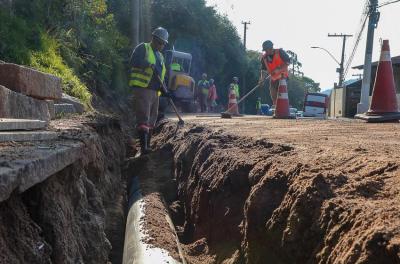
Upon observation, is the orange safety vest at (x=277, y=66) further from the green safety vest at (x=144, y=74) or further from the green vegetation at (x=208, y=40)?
the green vegetation at (x=208, y=40)

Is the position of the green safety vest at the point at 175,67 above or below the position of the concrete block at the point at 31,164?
above

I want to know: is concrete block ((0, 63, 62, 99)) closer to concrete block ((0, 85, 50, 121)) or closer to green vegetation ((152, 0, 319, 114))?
concrete block ((0, 85, 50, 121))

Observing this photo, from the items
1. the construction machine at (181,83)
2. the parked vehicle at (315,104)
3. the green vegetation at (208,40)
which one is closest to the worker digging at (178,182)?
the construction machine at (181,83)

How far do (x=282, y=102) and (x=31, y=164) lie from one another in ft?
23.1

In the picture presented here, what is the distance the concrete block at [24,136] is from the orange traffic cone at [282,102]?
19.3ft

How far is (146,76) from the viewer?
7199mm

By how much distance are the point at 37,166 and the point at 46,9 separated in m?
8.85

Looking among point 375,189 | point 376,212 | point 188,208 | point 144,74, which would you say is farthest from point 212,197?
point 144,74

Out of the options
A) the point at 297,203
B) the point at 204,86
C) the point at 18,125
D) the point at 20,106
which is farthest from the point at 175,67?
the point at 297,203

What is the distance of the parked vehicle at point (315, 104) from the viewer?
22.6 meters

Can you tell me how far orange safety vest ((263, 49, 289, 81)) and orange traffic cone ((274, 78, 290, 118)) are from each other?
Result: 31 cm

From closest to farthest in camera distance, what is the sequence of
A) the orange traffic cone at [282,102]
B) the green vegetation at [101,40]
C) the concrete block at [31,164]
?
the concrete block at [31,164] < the green vegetation at [101,40] < the orange traffic cone at [282,102]

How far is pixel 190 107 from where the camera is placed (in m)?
19.5

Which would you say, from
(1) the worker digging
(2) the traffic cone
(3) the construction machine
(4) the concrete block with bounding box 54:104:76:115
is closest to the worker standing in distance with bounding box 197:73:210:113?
(3) the construction machine
